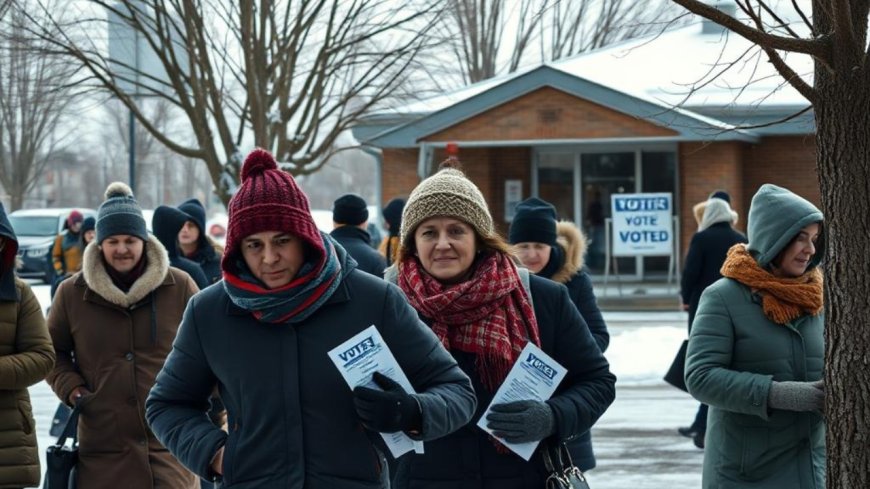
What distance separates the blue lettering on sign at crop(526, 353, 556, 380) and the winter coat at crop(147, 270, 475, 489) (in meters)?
0.53

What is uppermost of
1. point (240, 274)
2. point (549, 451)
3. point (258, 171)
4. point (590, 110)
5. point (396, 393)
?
point (590, 110)

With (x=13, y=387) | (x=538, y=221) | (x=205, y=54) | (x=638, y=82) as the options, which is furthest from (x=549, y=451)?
(x=638, y=82)

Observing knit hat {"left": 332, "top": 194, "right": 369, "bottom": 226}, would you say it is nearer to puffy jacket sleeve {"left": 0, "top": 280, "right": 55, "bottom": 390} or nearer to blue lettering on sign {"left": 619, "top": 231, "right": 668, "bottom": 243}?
puffy jacket sleeve {"left": 0, "top": 280, "right": 55, "bottom": 390}

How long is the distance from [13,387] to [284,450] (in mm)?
2266

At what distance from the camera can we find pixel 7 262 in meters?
5.79

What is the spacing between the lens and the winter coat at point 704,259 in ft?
35.4

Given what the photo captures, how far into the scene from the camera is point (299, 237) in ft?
12.7

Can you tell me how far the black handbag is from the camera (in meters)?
5.95

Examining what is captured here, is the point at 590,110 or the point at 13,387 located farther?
the point at 590,110

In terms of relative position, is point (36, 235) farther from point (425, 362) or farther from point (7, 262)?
point (425, 362)

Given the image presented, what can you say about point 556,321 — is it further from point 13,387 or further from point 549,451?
point 13,387

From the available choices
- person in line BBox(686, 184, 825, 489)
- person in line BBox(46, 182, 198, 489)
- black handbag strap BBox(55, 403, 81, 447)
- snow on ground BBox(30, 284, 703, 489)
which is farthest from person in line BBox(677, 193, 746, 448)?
black handbag strap BBox(55, 403, 81, 447)

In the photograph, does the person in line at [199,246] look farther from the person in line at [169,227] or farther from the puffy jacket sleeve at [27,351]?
the puffy jacket sleeve at [27,351]

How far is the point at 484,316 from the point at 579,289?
107 inches
